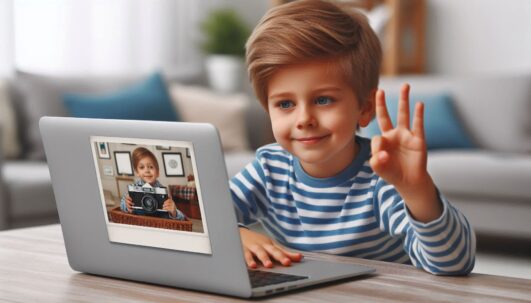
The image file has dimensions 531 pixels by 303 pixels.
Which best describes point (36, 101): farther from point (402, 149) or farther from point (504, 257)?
point (402, 149)

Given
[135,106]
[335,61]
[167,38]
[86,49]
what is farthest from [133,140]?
[167,38]

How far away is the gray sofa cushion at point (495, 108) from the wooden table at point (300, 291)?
289 centimetres

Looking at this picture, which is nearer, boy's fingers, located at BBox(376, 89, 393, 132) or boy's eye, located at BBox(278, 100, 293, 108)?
boy's fingers, located at BBox(376, 89, 393, 132)

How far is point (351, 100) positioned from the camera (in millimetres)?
1293

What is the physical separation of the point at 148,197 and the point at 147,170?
4cm

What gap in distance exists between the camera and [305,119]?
3.92 ft

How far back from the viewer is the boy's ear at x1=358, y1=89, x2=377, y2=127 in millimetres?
1358

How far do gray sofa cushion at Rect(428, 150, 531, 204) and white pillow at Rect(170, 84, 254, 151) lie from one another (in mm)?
1005

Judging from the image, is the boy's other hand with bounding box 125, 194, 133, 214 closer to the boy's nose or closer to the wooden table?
the wooden table

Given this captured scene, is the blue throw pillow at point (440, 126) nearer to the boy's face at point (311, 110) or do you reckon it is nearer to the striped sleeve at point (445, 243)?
the boy's face at point (311, 110)

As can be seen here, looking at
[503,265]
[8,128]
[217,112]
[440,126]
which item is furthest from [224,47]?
[503,265]

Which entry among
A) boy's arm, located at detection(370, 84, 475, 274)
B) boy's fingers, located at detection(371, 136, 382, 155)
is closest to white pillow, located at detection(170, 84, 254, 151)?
boy's arm, located at detection(370, 84, 475, 274)

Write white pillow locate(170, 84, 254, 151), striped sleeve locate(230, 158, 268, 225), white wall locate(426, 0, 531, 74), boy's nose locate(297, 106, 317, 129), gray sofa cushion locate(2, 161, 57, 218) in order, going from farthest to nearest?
white wall locate(426, 0, 531, 74), white pillow locate(170, 84, 254, 151), gray sofa cushion locate(2, 161, 57, 218), striped sleeve locate(230, 158, 268, 225), boy's nose locate(297, 106, 317, 129)

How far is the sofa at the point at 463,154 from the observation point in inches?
128
